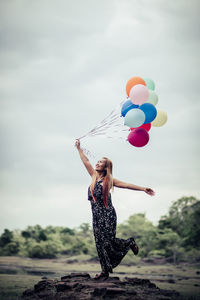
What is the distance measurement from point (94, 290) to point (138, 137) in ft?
9.11

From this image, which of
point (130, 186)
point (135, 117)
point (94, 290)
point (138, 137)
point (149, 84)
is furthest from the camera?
point (149, 84)

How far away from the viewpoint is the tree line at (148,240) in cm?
2400

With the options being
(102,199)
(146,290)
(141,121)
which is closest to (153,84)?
(141,121)

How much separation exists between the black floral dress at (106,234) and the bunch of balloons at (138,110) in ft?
3.91

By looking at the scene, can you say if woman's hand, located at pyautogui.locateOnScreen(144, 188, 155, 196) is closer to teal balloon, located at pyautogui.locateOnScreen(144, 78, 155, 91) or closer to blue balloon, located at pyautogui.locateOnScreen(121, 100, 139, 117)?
blue balloon, located at pyautogui.locateOnScreen(121, 100, 139, 117)

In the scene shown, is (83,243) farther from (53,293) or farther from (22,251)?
(53,293)

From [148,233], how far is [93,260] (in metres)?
4.73

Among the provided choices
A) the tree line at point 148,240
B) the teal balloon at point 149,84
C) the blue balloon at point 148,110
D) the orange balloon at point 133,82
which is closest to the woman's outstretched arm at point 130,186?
the blue balloon at point 148,110

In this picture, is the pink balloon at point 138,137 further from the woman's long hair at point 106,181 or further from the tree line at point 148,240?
the tree line at point 148,240

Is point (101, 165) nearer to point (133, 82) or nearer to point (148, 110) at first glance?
point (148, 110)

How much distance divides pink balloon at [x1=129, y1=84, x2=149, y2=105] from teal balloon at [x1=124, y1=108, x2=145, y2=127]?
205mm

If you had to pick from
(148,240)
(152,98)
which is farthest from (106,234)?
(148,240)

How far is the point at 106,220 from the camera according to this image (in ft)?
19.3

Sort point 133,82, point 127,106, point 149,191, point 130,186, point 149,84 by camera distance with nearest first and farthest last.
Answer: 1. point 149,191
2. point 130,186
3. point 127,106
4. point 133,82
5. point 149,84
